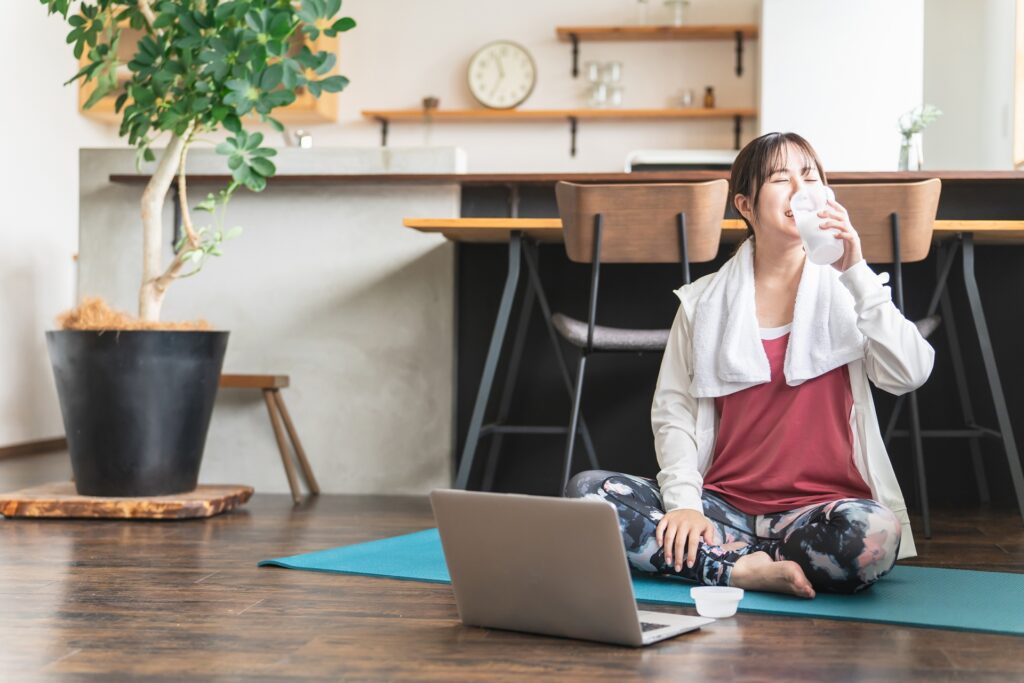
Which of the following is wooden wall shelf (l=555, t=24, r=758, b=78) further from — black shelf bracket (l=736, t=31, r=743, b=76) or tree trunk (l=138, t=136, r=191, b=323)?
tree trunk (l=138, t=136, r=191, b=323)

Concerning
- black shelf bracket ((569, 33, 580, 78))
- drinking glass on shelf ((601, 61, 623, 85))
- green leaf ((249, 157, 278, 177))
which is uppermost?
black shelf bracket ((569, 33, 580, 78))

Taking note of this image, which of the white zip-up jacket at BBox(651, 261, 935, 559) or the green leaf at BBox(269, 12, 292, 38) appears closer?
the white zip-up jacket at BBox(651, 261, 935, 559)

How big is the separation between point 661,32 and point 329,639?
4850mm

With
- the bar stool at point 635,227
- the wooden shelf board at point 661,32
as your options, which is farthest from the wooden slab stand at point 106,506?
the wooden shelf board at point 661,32

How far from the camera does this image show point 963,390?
10.9 feet

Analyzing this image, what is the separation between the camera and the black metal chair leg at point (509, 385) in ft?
11.2

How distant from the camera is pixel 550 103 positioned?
612cm

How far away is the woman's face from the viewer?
1977 millimetres

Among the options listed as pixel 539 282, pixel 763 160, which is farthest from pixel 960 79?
pixel 763 160

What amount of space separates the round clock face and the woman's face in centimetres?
424

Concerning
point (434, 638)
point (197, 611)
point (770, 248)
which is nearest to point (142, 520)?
point (197, 611)

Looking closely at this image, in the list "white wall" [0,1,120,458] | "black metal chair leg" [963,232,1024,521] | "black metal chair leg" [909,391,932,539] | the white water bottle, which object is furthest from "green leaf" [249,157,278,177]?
"white wall" [0,1,120,458]

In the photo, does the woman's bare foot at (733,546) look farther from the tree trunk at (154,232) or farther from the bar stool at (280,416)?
the tree trunk at (154,232)

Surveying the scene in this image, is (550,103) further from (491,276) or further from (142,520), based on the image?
(142,520)
